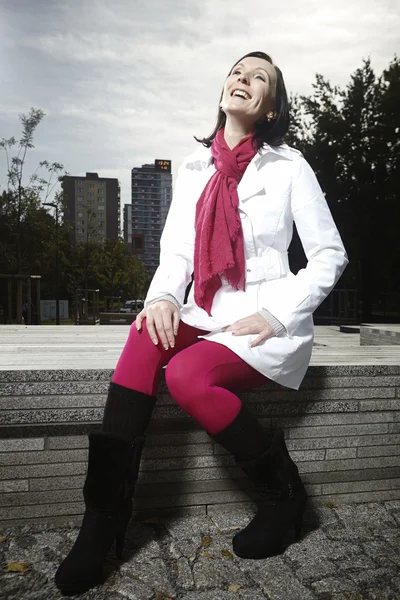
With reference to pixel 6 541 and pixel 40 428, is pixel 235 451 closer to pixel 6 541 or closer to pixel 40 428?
pixel 40 428

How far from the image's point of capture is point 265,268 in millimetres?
2252

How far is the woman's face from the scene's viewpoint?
2.33 m

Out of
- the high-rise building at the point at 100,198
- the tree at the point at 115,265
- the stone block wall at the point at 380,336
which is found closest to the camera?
the stone block wall at the point at 380,336

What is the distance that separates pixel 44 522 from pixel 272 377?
1.07 m

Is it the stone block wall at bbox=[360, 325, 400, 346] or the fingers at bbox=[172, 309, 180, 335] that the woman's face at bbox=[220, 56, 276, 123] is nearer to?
the fingers at bbox=[172, 309, 180, 335]

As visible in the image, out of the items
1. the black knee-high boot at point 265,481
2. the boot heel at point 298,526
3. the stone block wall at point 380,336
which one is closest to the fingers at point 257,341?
the black knee-high boot at point 265,481

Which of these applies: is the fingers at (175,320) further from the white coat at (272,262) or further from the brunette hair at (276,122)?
the brunette hair at (276,122)

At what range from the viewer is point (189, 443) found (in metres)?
2.37

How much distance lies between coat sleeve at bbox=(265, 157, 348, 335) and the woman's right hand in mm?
342

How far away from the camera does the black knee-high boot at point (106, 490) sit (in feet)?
6.11

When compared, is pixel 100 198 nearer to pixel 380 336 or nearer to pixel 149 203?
pixel 149 203

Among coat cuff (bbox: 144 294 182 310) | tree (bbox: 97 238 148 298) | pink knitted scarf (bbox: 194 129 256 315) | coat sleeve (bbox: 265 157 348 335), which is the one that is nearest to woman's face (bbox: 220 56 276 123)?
pink knitted scarf (bbox: 194 129 256 315)

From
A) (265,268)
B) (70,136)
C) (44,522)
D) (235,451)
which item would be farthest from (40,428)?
(70,136)

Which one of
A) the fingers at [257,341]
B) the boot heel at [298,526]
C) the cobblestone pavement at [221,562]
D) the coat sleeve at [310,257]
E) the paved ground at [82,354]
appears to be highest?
the coat sleeve at [310,257]
